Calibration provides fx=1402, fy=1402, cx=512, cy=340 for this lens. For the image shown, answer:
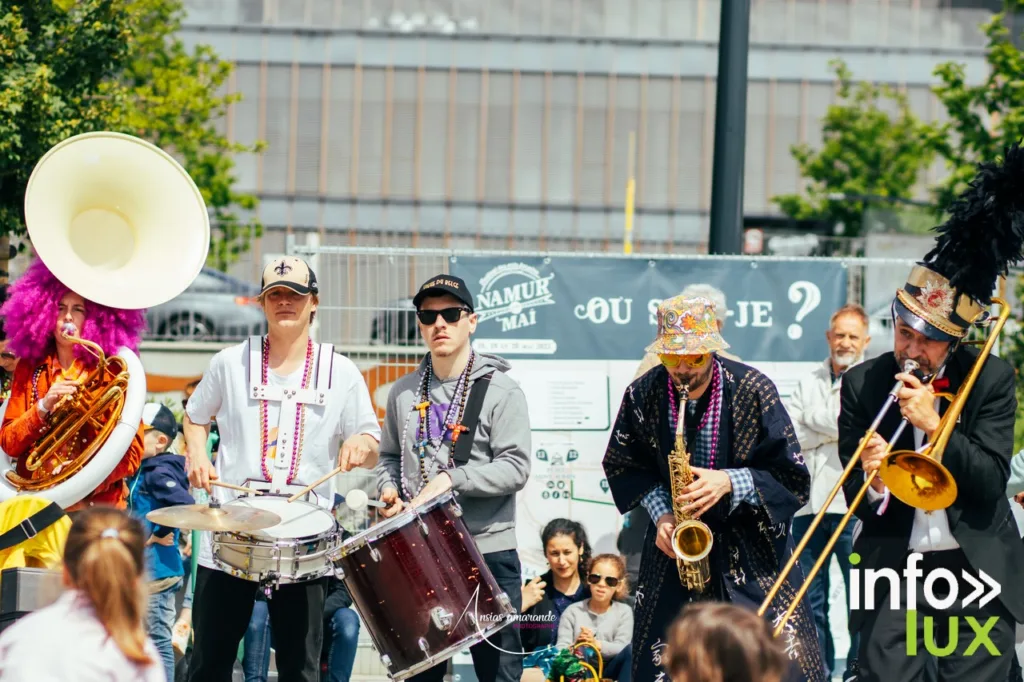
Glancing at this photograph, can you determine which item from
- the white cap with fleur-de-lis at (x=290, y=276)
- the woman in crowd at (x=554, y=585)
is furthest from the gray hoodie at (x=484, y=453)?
the woman in crowd at (x=554, y=585)

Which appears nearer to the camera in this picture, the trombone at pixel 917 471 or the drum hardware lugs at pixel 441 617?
the trombone at pixel 917 471

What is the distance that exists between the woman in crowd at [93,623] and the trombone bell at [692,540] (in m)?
2.15

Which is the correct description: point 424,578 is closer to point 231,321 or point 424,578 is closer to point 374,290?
point 374,290

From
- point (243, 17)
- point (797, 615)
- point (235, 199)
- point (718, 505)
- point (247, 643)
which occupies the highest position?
point (243, 17)

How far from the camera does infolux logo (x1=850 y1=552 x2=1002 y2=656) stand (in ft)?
17.7

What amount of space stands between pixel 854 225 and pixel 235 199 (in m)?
14.4

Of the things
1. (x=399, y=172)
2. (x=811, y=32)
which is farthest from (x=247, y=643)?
(x=811, y=32)

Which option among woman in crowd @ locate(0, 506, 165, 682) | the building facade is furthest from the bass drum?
the building facade

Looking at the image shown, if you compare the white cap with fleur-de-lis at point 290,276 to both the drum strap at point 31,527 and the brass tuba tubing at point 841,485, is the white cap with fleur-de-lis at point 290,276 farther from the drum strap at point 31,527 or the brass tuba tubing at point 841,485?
the brass tuba tubing at point 841,485

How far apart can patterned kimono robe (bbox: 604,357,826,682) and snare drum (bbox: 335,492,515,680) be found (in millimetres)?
717

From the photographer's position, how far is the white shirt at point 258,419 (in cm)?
611

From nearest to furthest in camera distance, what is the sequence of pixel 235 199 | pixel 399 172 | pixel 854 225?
pixel 235 199 → pixel 854 225 → pixel 399 172

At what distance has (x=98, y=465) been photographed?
19.8 ft

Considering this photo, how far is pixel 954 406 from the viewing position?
5.28 m
